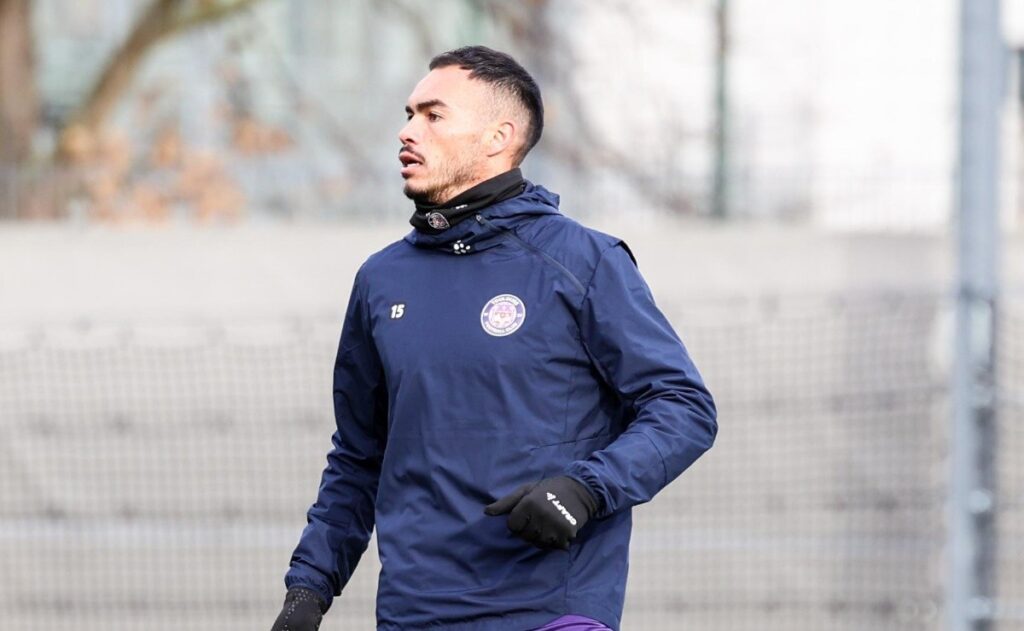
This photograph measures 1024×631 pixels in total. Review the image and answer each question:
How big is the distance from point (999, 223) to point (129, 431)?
446cm

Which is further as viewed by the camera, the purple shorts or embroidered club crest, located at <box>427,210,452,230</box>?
embroidered club crest, located at <box>427,210,452,230</box>

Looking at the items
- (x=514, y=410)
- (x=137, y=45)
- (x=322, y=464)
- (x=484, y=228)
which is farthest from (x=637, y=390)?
(x=137, y=45)

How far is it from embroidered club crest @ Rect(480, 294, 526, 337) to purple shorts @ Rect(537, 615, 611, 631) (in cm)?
52

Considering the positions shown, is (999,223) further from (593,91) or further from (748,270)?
(593,91)

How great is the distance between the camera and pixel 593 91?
1366cm

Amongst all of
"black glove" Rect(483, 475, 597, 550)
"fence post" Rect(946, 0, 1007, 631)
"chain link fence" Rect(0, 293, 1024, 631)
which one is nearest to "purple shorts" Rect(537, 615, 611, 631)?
"black glove" Rect(483, 475, 597, 550)

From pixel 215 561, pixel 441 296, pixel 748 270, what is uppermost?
pixel 441 296

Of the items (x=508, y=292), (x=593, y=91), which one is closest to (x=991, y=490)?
(x=508, y=292)

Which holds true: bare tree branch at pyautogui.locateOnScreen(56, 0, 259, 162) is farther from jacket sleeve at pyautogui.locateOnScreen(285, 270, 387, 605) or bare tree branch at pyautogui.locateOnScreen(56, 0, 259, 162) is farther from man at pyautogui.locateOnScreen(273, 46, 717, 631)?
man at pyautogui.locateOnScreen(273, 46, 717, 631)

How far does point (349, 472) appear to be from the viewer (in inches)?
133

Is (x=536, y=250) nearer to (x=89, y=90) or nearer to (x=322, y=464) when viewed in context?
(x=322, y=464)

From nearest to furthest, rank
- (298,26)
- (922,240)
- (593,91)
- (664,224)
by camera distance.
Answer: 1. (922,240)
2. (664,224)
3. (593,91)
4. (298,26)

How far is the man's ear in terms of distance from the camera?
3.19m

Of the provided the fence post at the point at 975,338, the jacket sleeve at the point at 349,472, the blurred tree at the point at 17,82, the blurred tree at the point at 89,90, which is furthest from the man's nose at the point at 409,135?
the blurred tree at the point at 17,82
